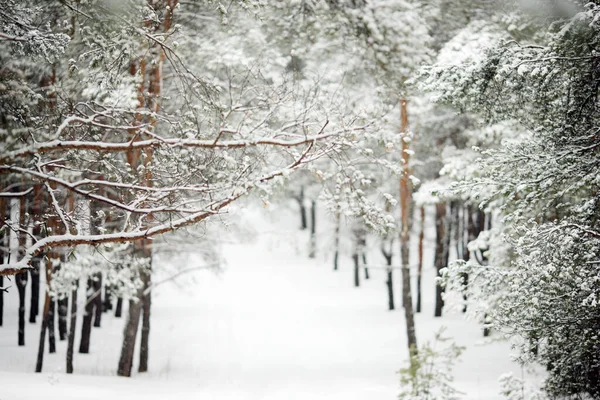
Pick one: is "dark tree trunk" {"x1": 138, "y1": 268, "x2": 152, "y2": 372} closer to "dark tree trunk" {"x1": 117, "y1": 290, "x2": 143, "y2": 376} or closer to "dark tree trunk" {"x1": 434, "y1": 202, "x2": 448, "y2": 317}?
"dark tree trunk" {"x1": 117, "y1": 290, "x2": 143, "y2": 376}

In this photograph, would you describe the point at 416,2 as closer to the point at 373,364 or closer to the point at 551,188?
the point at 551,188

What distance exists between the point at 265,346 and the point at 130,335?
24.7ft

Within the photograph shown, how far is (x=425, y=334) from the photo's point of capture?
61.2ft

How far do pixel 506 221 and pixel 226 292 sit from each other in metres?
24.8

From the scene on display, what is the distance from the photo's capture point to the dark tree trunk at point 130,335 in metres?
11.2

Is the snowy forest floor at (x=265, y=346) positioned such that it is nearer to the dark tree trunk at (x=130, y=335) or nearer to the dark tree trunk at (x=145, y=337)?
the dark tree trunk at (x=145, y=337)

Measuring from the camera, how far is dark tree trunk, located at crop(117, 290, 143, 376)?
1122 cm

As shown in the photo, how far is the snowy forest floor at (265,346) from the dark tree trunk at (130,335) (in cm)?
51

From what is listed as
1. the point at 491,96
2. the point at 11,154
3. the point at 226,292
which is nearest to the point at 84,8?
the point at 11,154

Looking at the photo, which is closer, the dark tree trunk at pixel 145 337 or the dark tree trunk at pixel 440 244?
the dark tree trunk at pixel 145 337

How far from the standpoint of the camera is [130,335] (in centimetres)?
1123

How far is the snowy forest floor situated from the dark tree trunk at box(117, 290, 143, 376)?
0.51m

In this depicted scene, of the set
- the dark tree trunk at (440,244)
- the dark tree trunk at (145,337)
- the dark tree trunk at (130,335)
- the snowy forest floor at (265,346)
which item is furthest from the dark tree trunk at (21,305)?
the dark tree trunk at (440,244)

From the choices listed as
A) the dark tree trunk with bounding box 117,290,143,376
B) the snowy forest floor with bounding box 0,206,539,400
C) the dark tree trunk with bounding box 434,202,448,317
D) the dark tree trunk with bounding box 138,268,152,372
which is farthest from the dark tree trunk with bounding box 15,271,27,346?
the dark tree trunk with bounding box 434,202,448,317
